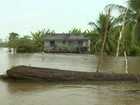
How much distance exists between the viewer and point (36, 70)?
13.8 meters

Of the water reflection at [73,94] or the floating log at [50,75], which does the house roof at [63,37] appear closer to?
the floating log at [50,75]

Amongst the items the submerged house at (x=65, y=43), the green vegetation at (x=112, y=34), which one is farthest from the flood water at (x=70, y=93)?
the submerged house at (x=65, y=43)

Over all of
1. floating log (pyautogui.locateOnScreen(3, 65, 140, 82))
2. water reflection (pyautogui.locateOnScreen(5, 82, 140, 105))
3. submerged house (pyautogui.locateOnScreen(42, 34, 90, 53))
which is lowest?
water reflection (pyautogui.locateOnScreen(5, 82, 140, 105))

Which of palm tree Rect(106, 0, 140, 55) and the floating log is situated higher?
palm tree Rect(106, 0, 140, 55)

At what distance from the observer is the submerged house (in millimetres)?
55625

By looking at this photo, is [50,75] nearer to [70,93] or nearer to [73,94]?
[70,93]

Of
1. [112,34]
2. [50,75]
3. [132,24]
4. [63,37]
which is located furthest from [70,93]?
[63,37]

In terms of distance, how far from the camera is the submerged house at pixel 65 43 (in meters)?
55.6

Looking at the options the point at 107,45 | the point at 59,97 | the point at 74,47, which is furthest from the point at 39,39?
the point at 59,97

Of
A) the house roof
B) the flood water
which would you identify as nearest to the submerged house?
the house roof

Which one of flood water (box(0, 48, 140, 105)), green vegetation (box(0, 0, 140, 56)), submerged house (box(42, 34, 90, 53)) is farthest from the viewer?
submerged house (box(42, 34, 90, 53))

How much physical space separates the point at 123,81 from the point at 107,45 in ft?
100

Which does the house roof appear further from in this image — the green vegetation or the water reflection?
the water reflection

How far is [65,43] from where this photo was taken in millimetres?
57281
